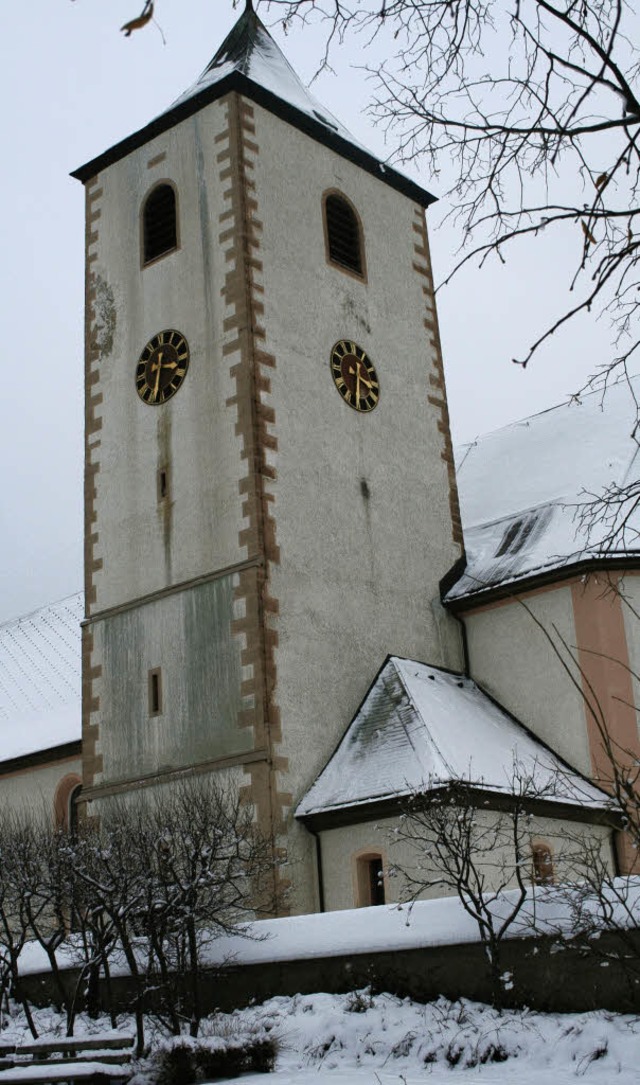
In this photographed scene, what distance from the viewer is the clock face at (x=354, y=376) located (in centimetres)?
2459

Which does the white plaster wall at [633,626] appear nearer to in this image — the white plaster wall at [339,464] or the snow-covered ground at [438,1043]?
the white plaster wall at [339,464]

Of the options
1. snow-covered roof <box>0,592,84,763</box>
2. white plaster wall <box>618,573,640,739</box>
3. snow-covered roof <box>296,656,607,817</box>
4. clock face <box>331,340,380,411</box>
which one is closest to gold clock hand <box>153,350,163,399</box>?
clock face <box>331,340,380,411</box>

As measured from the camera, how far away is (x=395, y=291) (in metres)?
27.0

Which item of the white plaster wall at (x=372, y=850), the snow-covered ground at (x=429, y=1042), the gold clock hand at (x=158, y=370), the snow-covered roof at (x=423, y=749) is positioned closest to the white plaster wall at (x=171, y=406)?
Answer: the gold clock hand at (x=158, y=370)

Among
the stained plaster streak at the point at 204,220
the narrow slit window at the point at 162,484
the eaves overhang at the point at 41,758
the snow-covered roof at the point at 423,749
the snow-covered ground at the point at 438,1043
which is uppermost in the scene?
the stained plaster streak at the point at 204,220

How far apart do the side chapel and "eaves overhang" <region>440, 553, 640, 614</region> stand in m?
0.06

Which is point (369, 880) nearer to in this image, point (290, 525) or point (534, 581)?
point (290, 525)

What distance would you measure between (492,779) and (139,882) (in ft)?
20.5

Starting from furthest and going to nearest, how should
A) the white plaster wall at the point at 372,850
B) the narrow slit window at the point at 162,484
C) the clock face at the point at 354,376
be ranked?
the clock face at the point at 354,376, the narrow slit window at the point at 162,484, the white plaster wall at the point at 372,850

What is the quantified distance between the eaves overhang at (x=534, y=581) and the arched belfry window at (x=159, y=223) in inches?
327

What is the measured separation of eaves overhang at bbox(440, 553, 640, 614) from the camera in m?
22.2

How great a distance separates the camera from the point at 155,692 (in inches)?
890

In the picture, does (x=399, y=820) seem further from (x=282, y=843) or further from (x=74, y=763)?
(x=74, y=763)

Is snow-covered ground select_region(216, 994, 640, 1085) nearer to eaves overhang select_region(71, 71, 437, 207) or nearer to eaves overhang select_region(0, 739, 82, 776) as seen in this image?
eaves overhang select_region(0, 739, 82, 776)
